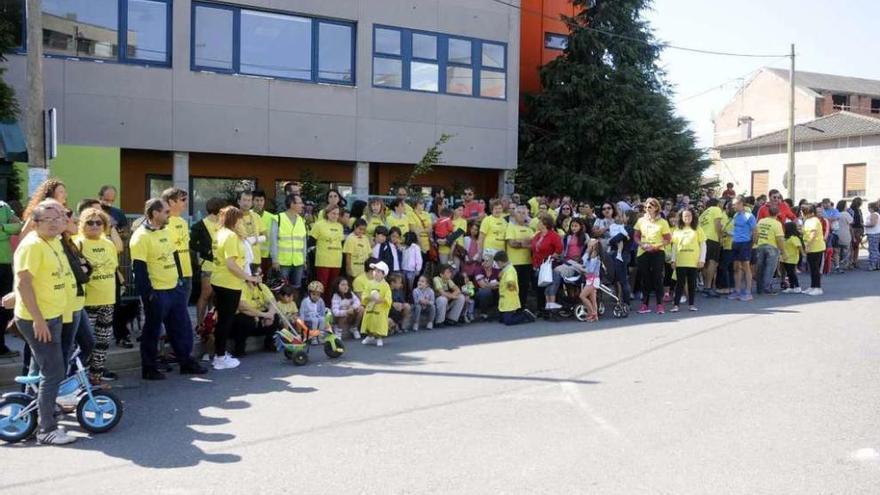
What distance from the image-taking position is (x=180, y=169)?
18.6 m

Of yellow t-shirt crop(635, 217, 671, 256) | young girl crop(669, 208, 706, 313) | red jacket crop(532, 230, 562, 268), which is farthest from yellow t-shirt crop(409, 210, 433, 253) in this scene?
young girl crop(669, 208, 706, 313)

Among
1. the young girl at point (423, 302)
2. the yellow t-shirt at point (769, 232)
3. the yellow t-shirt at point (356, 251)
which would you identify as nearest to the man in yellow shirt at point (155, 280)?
the yellow t-shirt at point (356, 251)

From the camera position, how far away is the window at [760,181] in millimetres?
48000

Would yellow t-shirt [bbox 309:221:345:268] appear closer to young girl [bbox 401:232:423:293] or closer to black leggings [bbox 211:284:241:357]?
young girl [bbox 401:232:423:293]

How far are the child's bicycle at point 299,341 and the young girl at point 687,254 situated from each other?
6787mm

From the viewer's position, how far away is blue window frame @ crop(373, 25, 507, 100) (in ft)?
69.2

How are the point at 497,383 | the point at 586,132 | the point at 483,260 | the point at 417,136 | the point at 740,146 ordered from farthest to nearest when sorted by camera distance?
the point at 740,146 < the point at 586,132 < the point at 417,136 < the point at 483,260 < the point at 497,383

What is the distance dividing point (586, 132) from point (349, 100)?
279 inches

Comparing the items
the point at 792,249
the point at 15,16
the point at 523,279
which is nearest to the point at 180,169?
the point at 15,16

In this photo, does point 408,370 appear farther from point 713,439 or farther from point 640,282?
point 640,282

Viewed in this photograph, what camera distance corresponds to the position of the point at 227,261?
9.20m

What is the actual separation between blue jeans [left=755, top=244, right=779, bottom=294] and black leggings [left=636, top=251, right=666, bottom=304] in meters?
3.26

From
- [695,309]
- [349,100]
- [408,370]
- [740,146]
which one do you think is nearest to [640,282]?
[695,309]

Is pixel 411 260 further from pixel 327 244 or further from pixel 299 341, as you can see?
pixel 299 341
